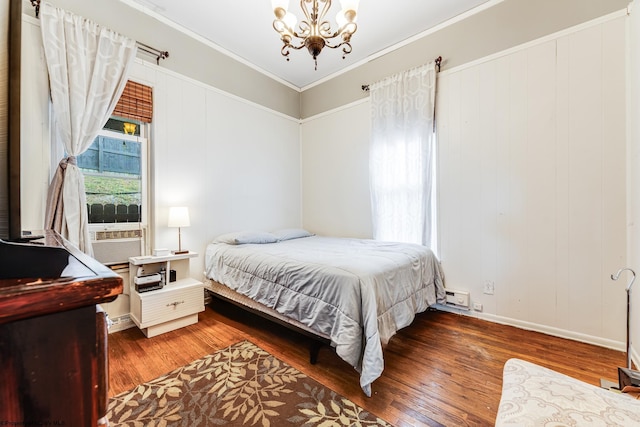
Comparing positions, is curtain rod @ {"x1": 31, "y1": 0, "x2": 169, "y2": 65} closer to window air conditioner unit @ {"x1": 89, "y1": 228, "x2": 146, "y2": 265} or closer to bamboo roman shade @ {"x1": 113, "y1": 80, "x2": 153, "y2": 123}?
bamboo roman shade @ {"x1": 113, "y1": 80, "x2": 153, "y2": 123}

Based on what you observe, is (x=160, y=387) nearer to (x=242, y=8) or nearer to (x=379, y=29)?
(x=242, y=8)

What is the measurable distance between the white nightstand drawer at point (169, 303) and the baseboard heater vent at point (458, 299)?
2645 millimetres

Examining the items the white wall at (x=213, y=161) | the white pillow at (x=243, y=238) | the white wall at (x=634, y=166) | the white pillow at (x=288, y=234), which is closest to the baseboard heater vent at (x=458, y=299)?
the white wall at (x=634, y=166)

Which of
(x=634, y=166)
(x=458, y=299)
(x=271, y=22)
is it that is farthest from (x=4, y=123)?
(x=634, y=166)

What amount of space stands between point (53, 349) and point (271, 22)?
11.6 ft

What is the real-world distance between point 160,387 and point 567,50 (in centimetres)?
414

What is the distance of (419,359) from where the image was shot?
6.61 ft

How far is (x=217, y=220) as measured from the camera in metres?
3.34

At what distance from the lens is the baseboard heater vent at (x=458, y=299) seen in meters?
2.79

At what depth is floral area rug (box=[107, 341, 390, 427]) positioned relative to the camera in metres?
1.44

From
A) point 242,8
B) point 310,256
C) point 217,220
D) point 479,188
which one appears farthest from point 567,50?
point 217,220

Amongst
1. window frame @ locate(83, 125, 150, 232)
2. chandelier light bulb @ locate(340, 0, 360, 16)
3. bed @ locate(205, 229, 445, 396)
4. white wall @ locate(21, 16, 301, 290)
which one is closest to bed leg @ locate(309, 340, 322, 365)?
bed @ locate(205, 229, 445, 396)

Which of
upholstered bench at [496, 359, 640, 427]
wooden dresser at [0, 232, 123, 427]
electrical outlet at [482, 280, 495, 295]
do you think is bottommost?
electrical outlet at [482, 280, 495, 295]

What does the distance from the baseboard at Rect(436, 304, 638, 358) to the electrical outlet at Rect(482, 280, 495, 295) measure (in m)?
0.23
